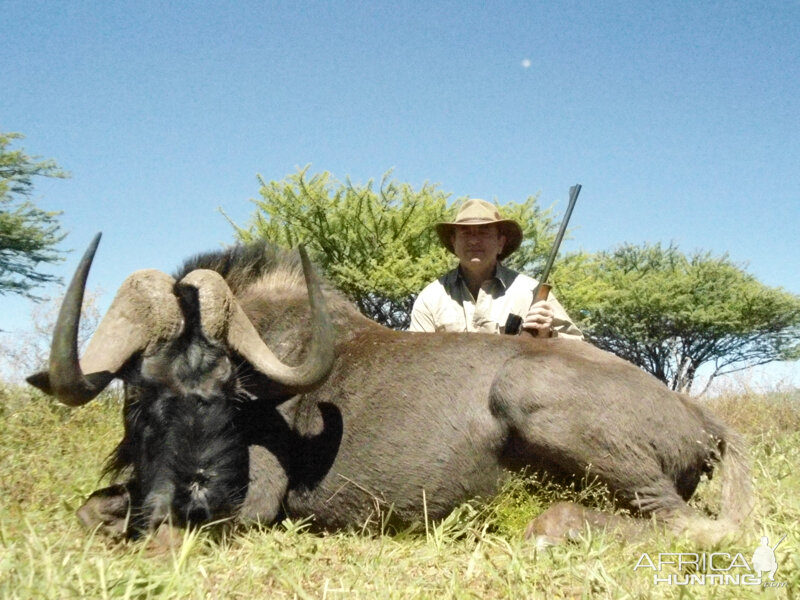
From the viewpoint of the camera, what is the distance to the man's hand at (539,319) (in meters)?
4.81

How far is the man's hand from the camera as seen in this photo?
4809mm

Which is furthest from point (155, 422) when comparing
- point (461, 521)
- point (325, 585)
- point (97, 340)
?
point (461, 521)

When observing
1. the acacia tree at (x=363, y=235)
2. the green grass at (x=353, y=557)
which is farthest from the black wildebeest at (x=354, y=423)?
the acacia tree at (x=363, y=235)

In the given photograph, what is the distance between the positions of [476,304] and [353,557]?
10.4 feet

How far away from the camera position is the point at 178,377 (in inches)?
124

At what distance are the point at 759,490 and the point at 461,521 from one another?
2040 mm

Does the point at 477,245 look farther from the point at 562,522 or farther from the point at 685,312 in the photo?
the point at 685,312

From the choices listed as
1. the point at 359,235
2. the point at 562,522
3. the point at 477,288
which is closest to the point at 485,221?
the point at 477,288

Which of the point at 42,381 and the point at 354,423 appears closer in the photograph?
the point at 42,381

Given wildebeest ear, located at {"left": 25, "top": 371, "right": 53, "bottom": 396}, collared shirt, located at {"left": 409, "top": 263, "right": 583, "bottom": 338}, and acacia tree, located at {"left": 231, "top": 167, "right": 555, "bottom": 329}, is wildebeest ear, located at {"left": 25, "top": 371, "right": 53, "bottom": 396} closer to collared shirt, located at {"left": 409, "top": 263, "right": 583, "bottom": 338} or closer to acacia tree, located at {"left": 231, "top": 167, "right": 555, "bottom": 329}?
collared shirt, located at {"left": 409, "top": 263, "right": 583, "bottom": 338}

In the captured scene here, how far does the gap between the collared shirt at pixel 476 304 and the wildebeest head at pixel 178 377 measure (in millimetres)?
2646

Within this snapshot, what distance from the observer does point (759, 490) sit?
4.11 m

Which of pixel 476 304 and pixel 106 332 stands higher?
pixel 476 304

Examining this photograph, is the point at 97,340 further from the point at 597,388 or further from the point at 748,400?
the point at 748,400
